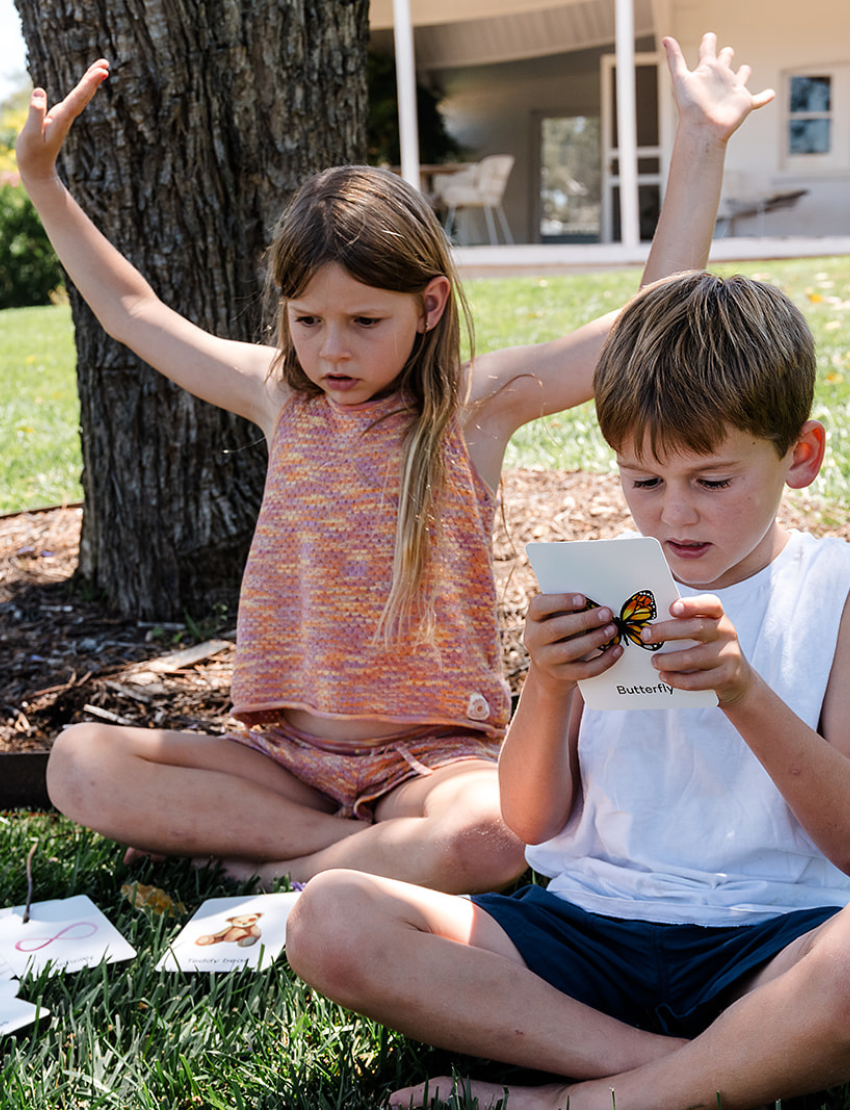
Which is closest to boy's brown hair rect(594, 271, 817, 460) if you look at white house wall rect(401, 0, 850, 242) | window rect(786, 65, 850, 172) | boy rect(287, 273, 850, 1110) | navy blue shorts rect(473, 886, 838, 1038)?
boy rect(287, 273, 850, 1110)

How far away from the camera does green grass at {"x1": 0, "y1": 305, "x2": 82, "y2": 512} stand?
5.79m

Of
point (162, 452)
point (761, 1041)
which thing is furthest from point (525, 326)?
point (761, 1041)

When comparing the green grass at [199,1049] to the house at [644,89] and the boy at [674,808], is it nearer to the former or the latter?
the boy at [674,808]

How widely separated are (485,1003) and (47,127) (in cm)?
210

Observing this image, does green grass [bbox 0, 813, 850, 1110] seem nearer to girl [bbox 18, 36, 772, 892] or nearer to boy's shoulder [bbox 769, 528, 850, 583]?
girl [bbox 18, 36, 772, 892]

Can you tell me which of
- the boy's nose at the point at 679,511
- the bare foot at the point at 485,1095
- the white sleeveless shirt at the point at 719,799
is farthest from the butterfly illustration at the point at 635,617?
the bare foot at the point at 485,1095

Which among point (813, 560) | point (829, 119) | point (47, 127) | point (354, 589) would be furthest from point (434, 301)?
point (829, 119)

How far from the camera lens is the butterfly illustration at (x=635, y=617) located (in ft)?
5.30

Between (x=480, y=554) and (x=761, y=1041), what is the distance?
Answer: 1.33 metres

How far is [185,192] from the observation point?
3.53m

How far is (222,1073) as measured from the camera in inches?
74.2

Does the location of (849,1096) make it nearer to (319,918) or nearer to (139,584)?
(319,918)

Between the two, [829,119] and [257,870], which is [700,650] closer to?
[257,870]

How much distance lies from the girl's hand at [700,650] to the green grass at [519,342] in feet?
7.27
